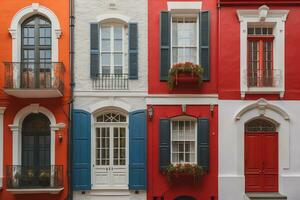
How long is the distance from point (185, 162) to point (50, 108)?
4.91m

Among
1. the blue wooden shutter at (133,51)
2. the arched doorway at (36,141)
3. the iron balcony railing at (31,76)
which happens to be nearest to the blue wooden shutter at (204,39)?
the blue wooden shutter at (133,51)

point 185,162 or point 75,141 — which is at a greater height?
point 75,141

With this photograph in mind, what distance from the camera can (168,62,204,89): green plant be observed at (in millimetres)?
11508

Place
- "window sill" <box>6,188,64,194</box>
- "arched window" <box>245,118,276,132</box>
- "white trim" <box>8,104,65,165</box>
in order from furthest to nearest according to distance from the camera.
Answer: "arched window" <box>245,118,276,132</box> < "white trim" <box>8,104,65,165</box> < "window sill" <box>6,188,64,194</box>

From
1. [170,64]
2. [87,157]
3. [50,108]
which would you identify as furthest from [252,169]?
[50,108]

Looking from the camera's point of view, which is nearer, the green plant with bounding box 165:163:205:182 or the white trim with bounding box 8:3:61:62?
the green plant with bounding box 165:163:205:182

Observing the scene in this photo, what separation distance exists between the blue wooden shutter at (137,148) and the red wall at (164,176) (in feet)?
0.57

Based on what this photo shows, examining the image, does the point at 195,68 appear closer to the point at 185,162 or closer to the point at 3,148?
the point at 185,162

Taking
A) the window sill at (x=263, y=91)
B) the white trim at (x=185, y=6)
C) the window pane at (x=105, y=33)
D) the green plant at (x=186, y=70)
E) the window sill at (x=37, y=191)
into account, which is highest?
the white trim at (x=185, y=6)

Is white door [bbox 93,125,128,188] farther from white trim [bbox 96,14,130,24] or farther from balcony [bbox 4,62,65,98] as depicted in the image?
white trim [bbox 96,14,130,24]

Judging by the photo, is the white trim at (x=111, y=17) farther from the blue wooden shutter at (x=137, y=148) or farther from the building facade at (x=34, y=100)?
the blue wooden shutter at (x=137, y=148)

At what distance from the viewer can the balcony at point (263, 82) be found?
38.5ft

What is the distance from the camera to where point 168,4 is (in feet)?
39.3

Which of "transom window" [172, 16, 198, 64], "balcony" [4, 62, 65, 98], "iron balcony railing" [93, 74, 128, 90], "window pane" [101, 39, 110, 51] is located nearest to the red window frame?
"transom window" [172, 16, 198, 64]
